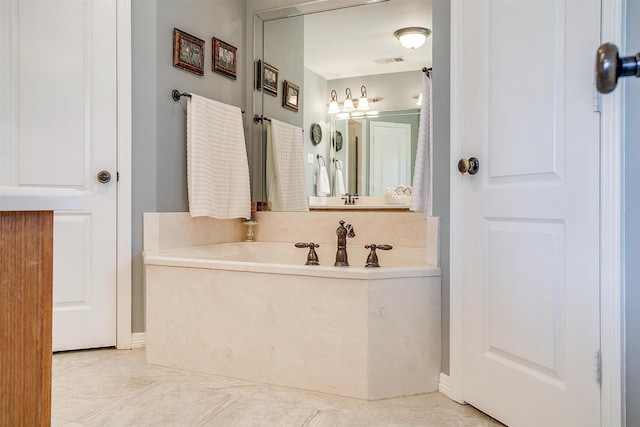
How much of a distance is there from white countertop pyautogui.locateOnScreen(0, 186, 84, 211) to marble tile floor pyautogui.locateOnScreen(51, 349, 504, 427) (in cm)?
127

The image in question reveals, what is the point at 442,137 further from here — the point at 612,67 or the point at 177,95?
the point at 177,95

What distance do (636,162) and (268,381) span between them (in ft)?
5.32

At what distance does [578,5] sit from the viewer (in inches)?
54.6

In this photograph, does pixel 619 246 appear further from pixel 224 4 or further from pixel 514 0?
pixel 224 4

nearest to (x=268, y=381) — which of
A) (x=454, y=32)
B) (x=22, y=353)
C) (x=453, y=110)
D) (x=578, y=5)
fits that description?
(x=453, y=110)

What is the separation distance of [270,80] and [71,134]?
132 centimetres

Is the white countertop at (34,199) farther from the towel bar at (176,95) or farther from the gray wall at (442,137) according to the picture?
the towel bar at (176,95)

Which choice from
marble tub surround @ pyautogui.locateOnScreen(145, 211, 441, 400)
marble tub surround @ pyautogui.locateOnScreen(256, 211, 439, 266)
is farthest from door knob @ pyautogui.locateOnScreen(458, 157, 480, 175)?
marble tub surround @ pyautogui.locateOnScreen(256, 211, 439, 266)

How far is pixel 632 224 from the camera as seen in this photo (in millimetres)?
1245

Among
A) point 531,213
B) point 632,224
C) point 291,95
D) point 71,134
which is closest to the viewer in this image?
point 632,224

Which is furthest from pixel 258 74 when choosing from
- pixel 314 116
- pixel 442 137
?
pixel 442 137

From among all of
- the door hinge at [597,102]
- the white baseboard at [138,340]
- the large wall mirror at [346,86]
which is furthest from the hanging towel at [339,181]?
the door hinge at [597,102]

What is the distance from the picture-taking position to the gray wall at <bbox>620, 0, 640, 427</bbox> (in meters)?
1.23

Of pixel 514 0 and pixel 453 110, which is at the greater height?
pixel 514 0
